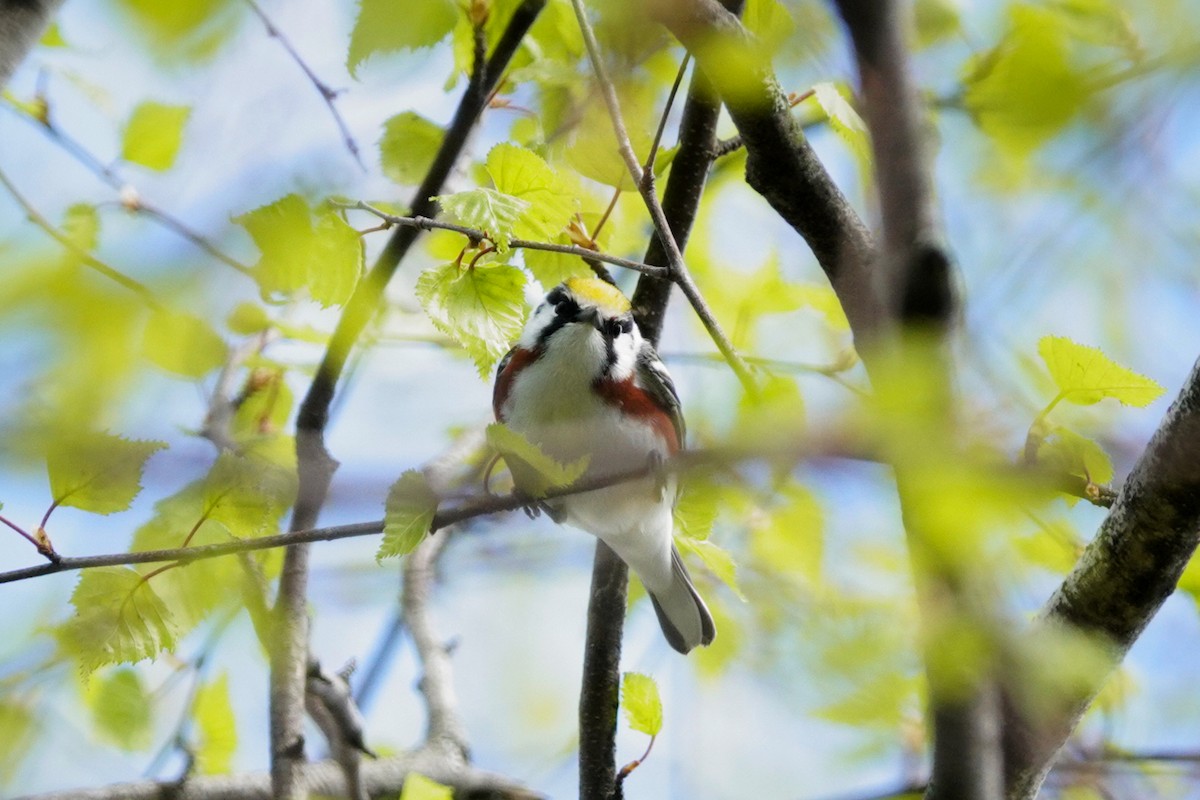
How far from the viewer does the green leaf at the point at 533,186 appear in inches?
68.4

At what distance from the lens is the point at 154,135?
7.40 feet

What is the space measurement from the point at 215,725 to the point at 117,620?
1.22 metres

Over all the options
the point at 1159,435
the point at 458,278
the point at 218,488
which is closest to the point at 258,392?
the point at 458,278

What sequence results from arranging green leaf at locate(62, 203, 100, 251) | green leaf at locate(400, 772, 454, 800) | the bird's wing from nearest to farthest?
green leaf at locate(400, 772, 454, 800)
green leaf at locate(62, 203, 100, 251)
the bird's wing

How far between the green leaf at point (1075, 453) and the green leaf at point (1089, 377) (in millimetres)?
64

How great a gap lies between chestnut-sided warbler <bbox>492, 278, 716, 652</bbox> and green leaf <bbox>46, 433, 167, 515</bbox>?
3.80 ft

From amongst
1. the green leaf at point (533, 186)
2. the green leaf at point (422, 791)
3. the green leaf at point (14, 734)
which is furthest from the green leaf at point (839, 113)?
the green leaf at point (14, 734)

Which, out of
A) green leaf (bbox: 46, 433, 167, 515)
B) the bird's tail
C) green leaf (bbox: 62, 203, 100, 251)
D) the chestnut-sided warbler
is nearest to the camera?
A: green leaf (bbox: 46, 433, 167, 515)

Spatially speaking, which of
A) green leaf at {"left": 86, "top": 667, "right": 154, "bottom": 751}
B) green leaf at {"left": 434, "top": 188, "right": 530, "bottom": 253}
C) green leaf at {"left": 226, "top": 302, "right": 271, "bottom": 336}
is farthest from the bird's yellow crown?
green leaf at {"left": 86, "top": 667, "right": 154, "bottom": 751}

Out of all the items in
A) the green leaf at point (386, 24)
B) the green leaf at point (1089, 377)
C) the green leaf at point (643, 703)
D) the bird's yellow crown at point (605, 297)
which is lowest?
the green leaf at point (643, 703)

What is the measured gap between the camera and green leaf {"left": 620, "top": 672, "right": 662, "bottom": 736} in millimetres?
1931

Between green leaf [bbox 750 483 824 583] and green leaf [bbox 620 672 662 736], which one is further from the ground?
green leaf [bbox 750 483 824 583]

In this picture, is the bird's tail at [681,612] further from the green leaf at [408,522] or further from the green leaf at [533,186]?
the green leaf at [408,522]

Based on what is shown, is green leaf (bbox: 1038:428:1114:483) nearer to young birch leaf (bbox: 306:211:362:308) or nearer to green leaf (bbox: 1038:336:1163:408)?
green leaf (bbox: 1038:336:1163:408)
